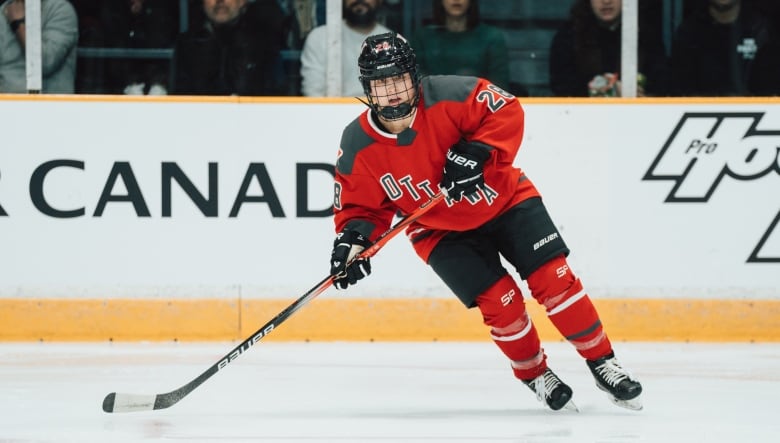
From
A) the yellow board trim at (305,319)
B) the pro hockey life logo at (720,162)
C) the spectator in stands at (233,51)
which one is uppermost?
the spectator in stands at (233,51)

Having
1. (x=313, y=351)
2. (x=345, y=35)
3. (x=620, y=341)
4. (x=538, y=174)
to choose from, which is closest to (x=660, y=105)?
(x=538, y=174)

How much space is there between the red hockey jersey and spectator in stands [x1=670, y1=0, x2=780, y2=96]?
1.95 metres

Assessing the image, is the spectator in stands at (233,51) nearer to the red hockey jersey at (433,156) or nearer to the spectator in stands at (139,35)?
the spectator in stands at (139,35)

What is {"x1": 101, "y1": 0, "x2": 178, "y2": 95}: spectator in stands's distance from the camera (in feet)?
18.5

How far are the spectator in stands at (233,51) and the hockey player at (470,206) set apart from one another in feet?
5.96

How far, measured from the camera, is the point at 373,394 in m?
4.30

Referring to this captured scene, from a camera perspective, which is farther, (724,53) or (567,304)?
(724,53)

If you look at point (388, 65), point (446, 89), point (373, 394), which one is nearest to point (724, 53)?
point (446, 89)

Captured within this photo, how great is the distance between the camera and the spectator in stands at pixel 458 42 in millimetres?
5602

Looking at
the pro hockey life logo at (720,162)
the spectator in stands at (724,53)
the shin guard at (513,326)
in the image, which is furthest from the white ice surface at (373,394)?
the spectator in stands at (724,53)

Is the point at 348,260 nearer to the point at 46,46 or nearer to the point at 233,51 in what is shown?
the point at 233,51

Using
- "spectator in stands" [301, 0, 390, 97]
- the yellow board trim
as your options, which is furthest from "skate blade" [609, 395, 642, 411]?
"spectator in stands" [301, 0, 390, 97]

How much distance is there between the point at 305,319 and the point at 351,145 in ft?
5.63

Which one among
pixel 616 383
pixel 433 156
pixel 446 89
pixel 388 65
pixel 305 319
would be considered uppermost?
pixel 388 65
